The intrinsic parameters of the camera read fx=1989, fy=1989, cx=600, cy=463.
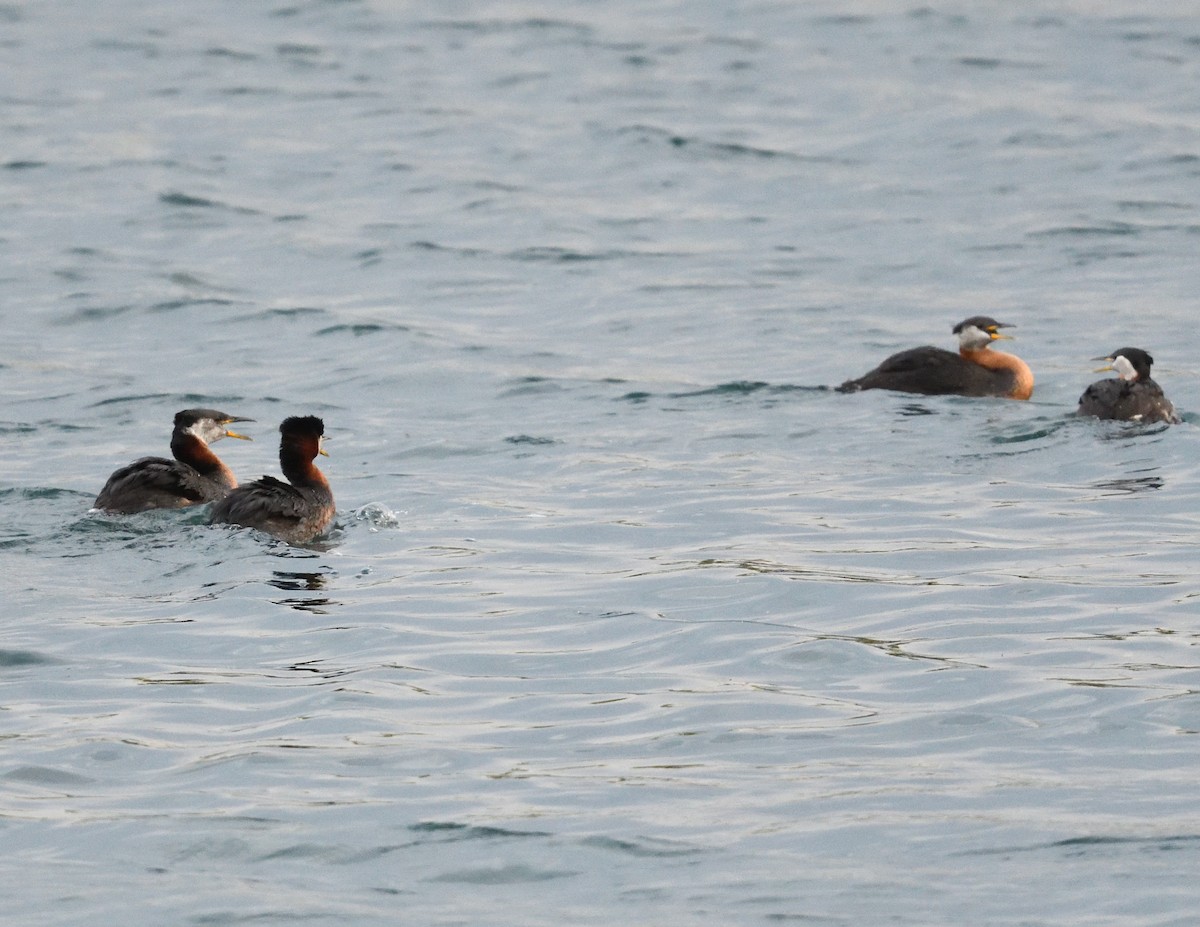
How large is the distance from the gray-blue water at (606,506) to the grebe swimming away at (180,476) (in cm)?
21

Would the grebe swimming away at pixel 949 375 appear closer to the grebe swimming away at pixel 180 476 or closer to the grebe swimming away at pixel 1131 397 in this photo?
the grebe swimming away at pixel 1131 397

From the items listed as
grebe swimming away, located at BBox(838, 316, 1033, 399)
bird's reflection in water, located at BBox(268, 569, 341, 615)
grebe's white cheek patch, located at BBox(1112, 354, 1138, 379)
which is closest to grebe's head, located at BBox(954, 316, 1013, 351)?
grebe swimming away, located at BBox(838, 316, 1033, 399)

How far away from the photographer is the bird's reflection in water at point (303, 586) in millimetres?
10477

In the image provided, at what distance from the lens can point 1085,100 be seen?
94.4 ft

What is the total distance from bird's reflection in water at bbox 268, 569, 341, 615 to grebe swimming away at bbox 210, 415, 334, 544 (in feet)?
2.48

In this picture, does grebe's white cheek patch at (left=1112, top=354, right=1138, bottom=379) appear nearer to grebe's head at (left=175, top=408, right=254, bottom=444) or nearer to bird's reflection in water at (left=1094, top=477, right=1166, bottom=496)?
bird's reflection in water at (left=1094, top=477, right=1166, bottom=496)

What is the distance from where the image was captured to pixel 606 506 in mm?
12711

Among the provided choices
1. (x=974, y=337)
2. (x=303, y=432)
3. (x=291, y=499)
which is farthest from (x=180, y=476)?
(x=974, y=337)

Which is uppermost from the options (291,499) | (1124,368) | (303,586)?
(1124,368)

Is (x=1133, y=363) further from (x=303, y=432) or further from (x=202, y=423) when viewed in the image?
(x=202, y=423)

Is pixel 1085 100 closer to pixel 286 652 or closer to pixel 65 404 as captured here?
pixel 65 404

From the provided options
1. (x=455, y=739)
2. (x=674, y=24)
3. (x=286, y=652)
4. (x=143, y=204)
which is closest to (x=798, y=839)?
(x=455, y=739)

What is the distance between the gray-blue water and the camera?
23.8 ft

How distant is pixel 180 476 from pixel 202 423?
106 cm
